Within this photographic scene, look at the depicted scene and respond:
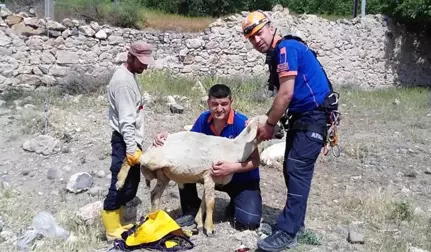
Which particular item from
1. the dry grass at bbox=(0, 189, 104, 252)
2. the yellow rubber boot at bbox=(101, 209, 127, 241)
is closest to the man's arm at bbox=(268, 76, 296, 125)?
the yellow rubber boot at bbox=(101, 209, 127, 241)

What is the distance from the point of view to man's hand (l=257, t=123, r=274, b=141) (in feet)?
11.3

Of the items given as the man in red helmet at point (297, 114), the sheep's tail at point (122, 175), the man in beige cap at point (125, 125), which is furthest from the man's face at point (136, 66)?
the man in red helmet at point (297, 114)

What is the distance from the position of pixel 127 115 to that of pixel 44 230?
1.12 metres

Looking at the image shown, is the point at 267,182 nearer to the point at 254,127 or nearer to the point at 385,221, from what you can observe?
the point at 385,221

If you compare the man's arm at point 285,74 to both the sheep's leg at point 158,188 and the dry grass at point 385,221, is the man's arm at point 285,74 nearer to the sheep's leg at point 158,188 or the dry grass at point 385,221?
the sheep's leg at point 158,188

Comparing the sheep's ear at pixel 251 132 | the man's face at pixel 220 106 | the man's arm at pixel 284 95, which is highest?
the man's arm at pixel 284 95

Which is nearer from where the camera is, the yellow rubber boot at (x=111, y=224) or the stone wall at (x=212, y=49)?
the yellow rubber boot at (x=111, y=224)

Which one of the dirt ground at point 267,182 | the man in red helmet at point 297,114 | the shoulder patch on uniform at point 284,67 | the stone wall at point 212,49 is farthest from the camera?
the stone wall at point 212,49

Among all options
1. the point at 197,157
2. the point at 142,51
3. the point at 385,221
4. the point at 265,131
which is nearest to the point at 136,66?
the point at 142,51

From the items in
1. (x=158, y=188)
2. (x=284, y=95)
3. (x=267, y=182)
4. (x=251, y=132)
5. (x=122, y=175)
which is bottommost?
(x=267, y=182)

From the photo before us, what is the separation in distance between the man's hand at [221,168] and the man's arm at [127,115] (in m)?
0.58

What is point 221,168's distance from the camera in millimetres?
3580

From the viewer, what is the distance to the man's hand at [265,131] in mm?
3436

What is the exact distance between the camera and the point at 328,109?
343 centimetres
